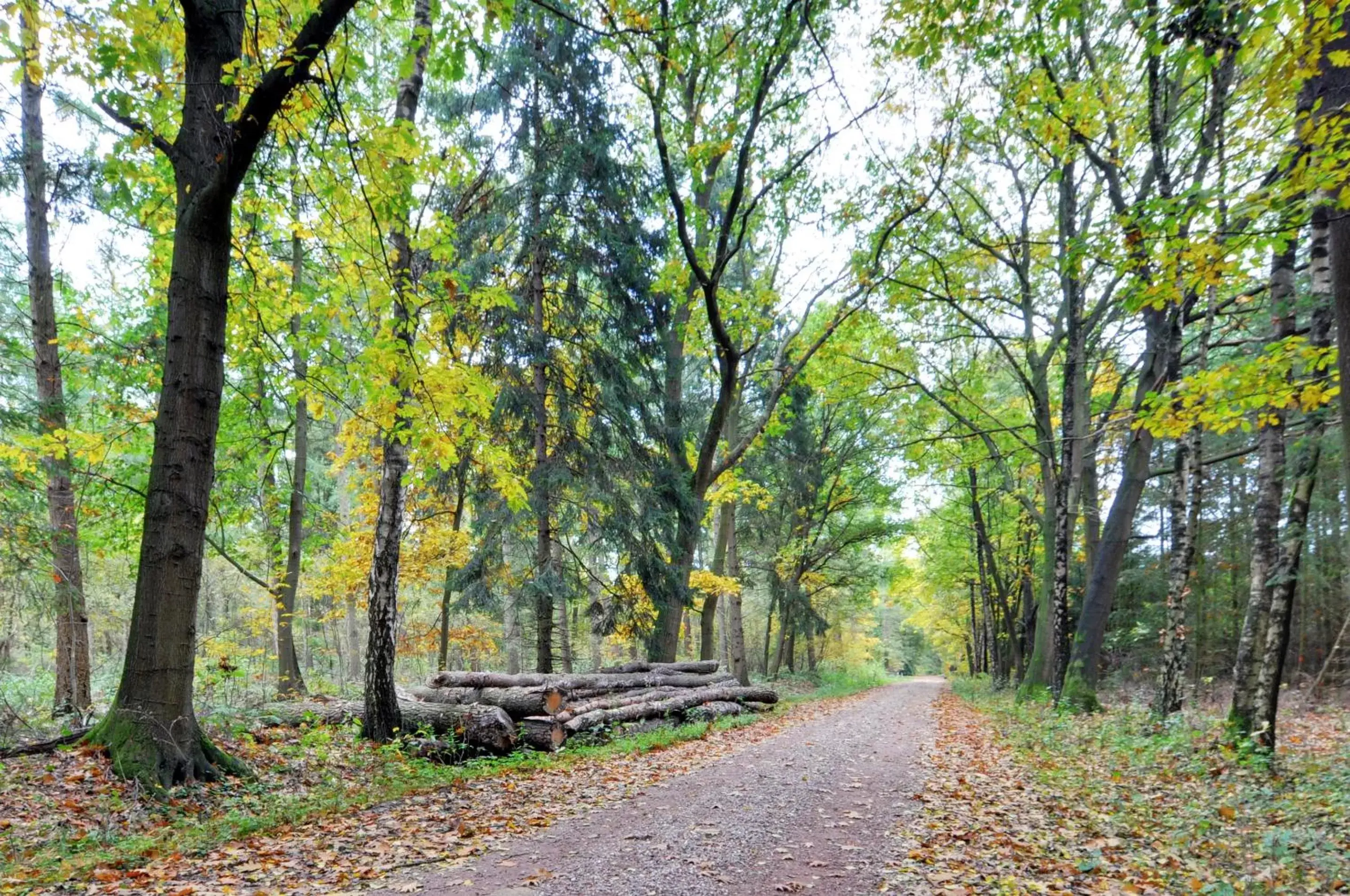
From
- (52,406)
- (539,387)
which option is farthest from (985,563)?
(52,406)

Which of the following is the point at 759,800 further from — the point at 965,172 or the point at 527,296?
the point at 965,172

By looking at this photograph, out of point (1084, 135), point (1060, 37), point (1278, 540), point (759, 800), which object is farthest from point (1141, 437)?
point (759, 800)

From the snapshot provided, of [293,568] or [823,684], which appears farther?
[823,684]

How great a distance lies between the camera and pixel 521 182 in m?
12.0

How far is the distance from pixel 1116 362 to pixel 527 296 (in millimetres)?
13956

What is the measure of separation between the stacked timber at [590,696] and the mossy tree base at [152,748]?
3.51 m

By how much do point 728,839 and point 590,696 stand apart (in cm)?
635

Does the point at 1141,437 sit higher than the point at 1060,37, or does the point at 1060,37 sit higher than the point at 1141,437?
the point at 1060,37

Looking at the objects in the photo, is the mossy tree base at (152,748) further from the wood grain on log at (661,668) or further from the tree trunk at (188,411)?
the wood grain on log at (661,668)

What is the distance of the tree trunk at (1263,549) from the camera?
686 centimetres

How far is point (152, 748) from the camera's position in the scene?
518cm

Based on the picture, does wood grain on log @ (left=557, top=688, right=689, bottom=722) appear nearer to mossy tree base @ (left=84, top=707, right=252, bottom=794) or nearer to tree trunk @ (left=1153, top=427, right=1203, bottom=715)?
mossy tree base @ (left=84, top=707, right=252, bottom=794)

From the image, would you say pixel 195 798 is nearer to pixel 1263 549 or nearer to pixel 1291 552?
pixel 1291 552

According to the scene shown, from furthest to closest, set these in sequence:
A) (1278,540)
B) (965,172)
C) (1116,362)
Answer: (1116,362) < (965,172) < (1278,540)
